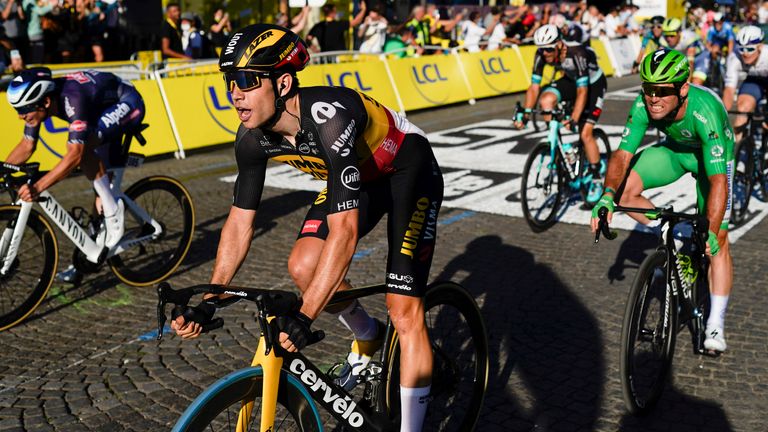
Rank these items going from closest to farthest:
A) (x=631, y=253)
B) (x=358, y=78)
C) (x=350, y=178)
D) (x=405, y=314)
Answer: (x=350, y=178) → (x=405, y=314) → (x=631, y=253) → (x=358, y=78)

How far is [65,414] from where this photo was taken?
467 cm

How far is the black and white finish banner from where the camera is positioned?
937 cm

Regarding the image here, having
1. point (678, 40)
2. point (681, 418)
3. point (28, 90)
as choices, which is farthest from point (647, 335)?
point (678, 40)

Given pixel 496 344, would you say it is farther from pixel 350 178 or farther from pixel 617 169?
pixel 350 178

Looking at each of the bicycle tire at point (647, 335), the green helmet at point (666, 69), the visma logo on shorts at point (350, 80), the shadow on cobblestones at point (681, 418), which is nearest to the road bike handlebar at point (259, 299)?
the bicycle tire at point (647, 335)

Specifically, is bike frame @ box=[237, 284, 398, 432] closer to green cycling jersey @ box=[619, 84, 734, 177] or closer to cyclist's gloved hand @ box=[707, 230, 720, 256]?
cyclist's gloved hand @ box=[707, 230, 720, 256]

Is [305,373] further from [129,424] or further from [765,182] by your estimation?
[765,182]

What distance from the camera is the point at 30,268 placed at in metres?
6.29

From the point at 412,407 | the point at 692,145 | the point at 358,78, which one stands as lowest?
the point at 358,78

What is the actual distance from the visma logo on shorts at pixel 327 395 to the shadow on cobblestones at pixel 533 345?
1137 millimetres

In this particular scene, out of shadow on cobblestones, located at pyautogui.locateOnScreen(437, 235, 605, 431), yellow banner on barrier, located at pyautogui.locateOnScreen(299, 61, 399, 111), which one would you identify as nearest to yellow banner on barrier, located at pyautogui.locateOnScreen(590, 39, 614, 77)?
yellow banner on barrier, located at pyautogui.locateOnScreen(299, 61, 399, 111)

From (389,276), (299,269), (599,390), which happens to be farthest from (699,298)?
(299,269)

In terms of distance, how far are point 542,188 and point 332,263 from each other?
5845 mm

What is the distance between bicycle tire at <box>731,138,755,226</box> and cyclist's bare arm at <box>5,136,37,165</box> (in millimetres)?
6637
